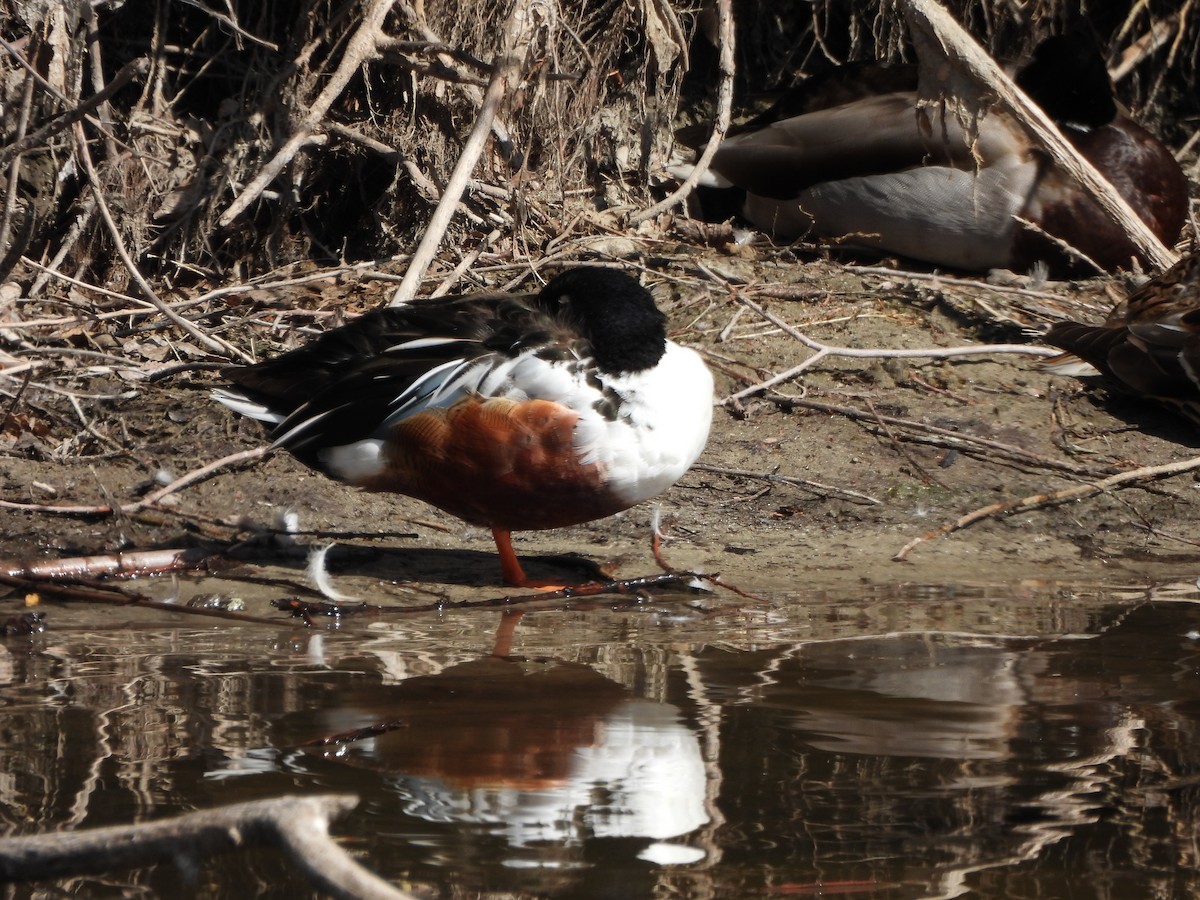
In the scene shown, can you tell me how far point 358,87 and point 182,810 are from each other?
4973mm

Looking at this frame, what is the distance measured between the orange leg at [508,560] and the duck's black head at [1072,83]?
4.29 meters

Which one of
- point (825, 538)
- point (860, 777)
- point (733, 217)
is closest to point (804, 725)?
point (860, 777)

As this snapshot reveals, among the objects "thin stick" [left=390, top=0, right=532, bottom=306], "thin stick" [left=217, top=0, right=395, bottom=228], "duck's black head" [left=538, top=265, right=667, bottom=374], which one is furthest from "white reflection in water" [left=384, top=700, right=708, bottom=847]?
"thin stick" [left=217, top=0, right=395, bottom=228]

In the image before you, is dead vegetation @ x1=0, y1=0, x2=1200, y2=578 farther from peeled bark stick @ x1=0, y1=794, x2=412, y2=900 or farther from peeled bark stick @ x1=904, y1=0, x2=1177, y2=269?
peeled bark stick @ x1=0, y1=794, x2=412, y2=900

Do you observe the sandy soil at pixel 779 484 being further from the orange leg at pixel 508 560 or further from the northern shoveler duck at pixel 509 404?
the northern shoveler duck at pixel 509 404

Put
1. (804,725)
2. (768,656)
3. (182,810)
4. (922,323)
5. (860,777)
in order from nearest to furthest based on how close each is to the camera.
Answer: (182,810) < (860,777) < (804,725) < (768,656) < (922,323)

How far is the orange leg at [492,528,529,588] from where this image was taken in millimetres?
4082

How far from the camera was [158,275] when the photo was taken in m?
6.50

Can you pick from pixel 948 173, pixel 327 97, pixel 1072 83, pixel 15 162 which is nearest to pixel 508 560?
pixel 15 162

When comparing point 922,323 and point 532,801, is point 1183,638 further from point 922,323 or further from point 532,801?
point 922,323

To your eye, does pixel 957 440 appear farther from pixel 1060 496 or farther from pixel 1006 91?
pixel 1006 91

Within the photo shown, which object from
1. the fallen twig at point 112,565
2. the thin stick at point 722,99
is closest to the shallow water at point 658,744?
the fallen twig at point 112,565

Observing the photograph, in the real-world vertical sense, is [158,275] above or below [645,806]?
above

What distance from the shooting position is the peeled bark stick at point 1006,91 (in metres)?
6.08
